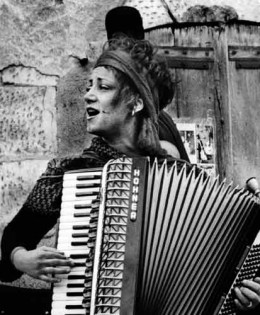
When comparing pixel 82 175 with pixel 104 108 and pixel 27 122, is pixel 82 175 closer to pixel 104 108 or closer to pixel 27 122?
pixel 104 108

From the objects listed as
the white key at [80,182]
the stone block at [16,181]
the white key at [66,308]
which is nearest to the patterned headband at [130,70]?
the white key at [80,182]

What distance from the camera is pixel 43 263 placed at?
9.71 ft

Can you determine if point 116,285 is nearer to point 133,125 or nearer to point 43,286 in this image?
point 133,125

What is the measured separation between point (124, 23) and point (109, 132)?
2.86 ft

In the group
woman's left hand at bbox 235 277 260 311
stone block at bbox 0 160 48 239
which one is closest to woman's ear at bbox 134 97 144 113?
woman's left hand at bbox 235 277 260 311

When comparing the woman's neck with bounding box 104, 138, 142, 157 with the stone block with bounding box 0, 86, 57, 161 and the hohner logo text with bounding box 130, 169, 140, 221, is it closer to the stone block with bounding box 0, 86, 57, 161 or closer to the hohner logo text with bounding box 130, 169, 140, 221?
the hohner logo text with bounding box 130, 169, 140, 221

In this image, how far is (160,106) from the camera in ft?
11.4

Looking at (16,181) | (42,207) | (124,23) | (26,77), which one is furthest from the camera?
(26,77)

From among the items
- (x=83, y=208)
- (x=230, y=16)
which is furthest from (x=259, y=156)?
(x=83, y=208)

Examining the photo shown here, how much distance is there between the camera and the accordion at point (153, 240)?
9.28 feet

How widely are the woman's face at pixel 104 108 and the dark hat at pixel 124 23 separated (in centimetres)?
71

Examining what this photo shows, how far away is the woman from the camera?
3.14 meters

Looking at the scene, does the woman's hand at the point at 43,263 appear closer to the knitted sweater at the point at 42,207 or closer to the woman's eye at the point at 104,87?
the knitted sweater at the point at 42,207

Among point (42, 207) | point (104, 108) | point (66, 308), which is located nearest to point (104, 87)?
point (104, 108)
